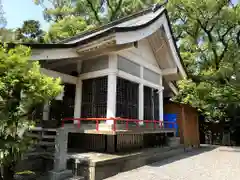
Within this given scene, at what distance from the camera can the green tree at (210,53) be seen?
50.4ft

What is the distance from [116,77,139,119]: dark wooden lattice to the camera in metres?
8.43

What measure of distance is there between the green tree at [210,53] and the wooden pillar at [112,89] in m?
7.13

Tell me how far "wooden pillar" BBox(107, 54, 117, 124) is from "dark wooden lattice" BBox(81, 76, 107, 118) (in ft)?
1.28

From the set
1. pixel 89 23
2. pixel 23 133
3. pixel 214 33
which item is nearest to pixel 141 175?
pixel 23 133

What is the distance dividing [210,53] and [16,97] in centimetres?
1981

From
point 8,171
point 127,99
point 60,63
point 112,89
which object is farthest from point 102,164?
point 60,63

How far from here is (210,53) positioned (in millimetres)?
20234

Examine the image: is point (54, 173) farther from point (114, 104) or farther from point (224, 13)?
point (224, 13)

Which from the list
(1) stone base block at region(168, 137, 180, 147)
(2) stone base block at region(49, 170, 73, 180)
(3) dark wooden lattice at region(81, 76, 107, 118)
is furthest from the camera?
(1) stone base block at region(168, 137, 180, 147)

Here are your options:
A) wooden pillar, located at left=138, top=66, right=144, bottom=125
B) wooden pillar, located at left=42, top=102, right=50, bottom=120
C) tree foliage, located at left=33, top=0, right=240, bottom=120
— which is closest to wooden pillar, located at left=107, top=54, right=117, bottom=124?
wooden pillar, located at left=138, top=66, right=144, bottom=125

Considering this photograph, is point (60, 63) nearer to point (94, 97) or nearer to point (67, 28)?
point (94, 97)

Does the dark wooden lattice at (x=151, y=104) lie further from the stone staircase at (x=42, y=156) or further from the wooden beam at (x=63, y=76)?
the stone staircase at (x=42, y=156)

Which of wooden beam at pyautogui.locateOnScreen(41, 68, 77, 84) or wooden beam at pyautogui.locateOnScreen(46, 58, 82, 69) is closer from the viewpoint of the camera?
wooden beam at pyautogui.locateOnScreen(41, 68, 77, 84)

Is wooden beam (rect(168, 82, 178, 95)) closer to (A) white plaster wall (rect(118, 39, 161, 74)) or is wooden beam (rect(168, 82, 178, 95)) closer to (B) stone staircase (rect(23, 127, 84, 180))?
(A) white plaster wall (rect(118, 39, 161, 74))
